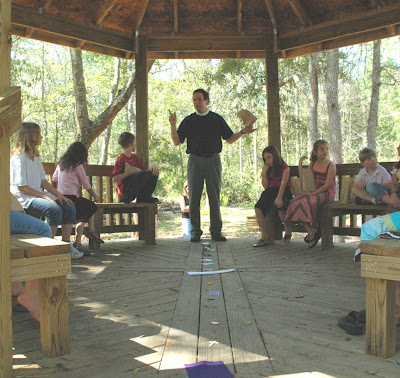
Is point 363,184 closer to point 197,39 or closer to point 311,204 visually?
point 311,204

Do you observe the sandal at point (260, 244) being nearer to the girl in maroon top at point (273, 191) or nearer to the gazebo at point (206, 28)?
the girl in maroon top at point (273, 191)

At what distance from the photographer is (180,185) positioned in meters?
21.4

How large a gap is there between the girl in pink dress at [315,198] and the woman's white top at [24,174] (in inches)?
113

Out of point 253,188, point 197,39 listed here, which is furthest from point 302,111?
point 197,39

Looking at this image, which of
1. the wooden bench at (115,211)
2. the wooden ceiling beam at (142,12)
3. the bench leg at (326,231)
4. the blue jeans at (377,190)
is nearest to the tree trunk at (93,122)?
the wooden ceiling beam at (142,12)

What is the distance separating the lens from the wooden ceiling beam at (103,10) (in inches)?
221

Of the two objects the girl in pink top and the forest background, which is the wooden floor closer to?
the girl in pink top

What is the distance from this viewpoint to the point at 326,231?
499cm

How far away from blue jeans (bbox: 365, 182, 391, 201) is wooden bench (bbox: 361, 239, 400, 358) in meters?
2.62

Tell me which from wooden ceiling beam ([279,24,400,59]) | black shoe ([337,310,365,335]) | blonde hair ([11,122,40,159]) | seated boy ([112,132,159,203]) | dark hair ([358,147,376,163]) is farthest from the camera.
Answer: wooden ceiling beam ([279,24,400,59])

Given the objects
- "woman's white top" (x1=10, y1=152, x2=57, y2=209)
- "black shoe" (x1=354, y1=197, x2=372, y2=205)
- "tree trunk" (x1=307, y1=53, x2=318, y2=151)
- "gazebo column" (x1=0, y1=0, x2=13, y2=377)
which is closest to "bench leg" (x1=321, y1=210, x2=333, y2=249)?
"black shoe" (x1=354, y1=197, x2=372, y2=205)

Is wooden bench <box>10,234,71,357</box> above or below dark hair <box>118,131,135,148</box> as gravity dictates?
below

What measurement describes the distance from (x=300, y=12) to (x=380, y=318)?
4883mm

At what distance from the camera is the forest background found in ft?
42.1
